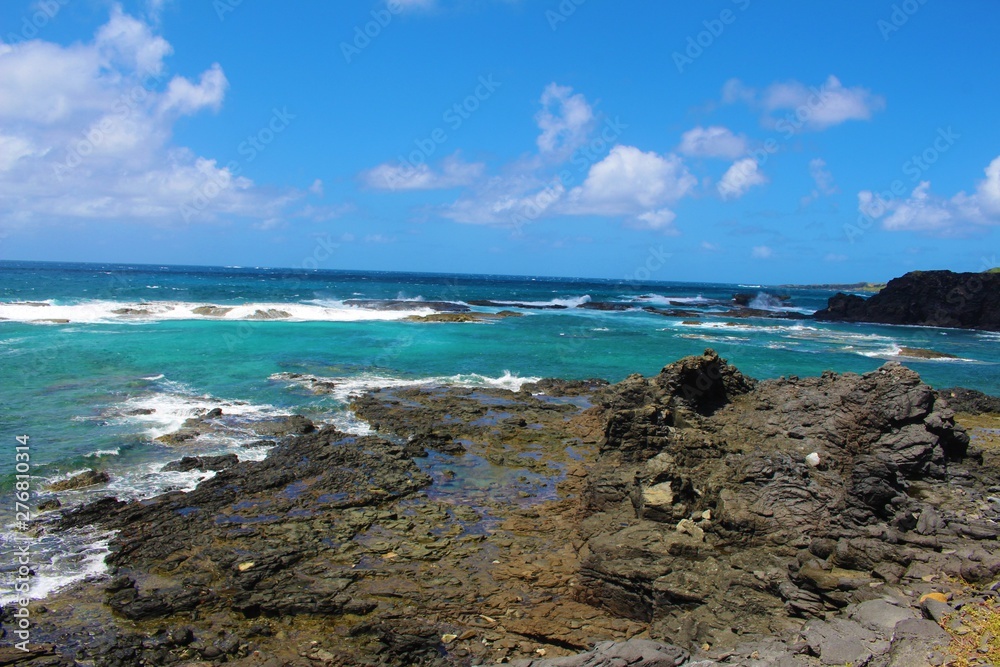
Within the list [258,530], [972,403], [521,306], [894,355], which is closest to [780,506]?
[258,530]

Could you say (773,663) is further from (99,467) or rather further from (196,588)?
(99,467)

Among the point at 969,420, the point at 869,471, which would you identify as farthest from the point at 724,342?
→ the point at 869,471

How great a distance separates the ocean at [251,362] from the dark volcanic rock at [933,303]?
5.58m

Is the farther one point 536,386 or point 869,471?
point 536,386

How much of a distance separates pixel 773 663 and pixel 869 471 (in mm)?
5652

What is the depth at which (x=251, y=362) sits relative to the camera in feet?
89.5

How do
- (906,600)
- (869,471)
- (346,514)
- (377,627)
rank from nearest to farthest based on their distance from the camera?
(906,600) → (377,627) → (869,471) → (346,514)

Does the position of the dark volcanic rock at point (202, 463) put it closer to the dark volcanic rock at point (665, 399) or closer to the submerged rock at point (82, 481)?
the submerged rock at point (82, 481)

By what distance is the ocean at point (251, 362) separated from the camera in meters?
13.7

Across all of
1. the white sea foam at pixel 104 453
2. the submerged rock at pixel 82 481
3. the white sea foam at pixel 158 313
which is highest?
the white sea foam at pixel 158 313

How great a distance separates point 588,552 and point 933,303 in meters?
68.6

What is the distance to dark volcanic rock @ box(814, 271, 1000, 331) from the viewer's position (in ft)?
194

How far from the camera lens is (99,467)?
44.1 feet

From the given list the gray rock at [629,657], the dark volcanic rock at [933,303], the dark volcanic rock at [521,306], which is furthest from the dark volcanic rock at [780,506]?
the dark volcanic rock at [933,303]
